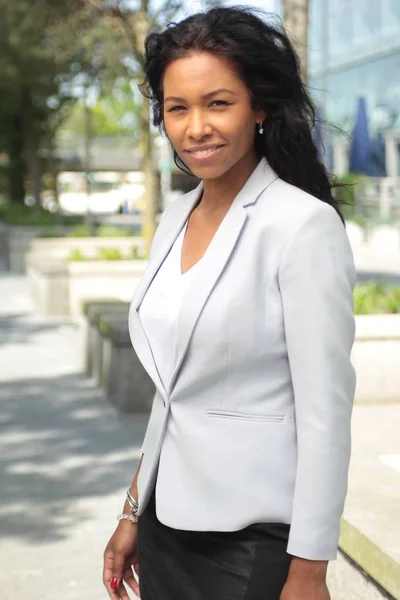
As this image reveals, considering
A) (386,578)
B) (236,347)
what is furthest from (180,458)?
(386,578)

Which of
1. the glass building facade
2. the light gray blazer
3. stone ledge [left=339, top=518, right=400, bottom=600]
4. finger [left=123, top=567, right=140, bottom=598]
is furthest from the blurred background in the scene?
the glass building facade

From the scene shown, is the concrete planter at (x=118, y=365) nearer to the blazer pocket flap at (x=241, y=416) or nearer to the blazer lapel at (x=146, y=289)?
the blazer lapel at (x=146, y=289)

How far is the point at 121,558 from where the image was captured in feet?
7.95

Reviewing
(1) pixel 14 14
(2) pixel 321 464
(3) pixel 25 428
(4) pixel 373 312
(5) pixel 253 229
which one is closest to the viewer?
(2) pixel 321 464

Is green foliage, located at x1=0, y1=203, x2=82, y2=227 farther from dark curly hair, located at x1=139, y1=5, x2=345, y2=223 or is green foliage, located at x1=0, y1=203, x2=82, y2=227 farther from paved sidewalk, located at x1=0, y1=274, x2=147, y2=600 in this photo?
dark curly hair, located at x1=139, y1=5, x2=345, y2=223

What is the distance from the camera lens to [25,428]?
7633 millimetres

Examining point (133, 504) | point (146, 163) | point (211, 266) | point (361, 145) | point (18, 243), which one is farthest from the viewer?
point (361, 145)

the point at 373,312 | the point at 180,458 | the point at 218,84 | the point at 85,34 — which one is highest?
the point at 85,34

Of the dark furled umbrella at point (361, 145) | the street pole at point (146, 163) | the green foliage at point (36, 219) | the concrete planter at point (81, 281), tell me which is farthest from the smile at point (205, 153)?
the dark furled umbrella at point (361, 145)

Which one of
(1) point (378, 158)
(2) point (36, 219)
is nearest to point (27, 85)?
(2) point (36, 219)

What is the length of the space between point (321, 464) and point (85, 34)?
1676 cm

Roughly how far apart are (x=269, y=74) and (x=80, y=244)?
706 inches

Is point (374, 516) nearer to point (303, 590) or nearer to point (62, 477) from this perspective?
point (303, 590)

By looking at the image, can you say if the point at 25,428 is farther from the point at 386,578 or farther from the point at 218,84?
the point at 218,84
